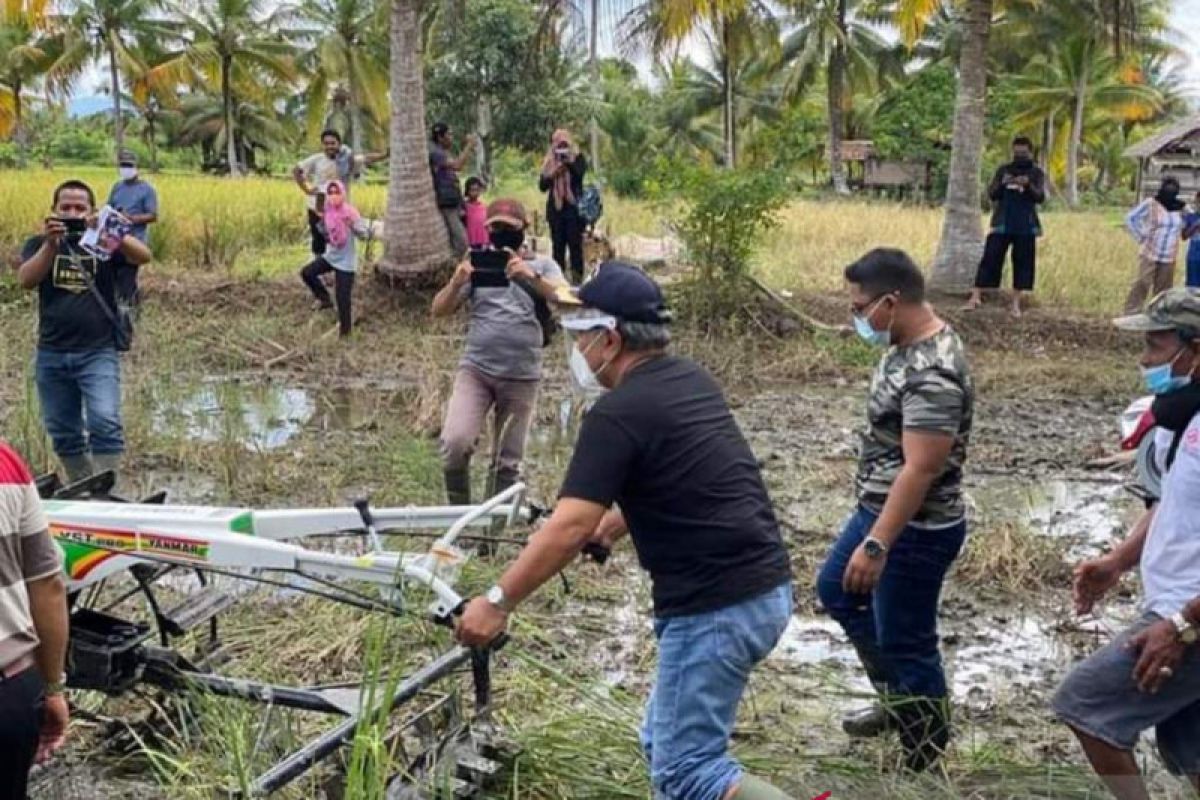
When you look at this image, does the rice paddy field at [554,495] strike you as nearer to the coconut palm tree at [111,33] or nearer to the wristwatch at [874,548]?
the wristwatch at [874,548]

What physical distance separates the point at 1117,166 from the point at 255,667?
55233 mm

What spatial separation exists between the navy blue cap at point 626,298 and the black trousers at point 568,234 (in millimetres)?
9686

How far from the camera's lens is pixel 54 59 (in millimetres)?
38375

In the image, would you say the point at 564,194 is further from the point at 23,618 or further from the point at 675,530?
the point at 23,618

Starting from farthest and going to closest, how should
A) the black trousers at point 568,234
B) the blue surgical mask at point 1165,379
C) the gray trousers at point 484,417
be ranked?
the black trousers at point 568,234
the gray trousers at point 484,417
the blue surgical mask at point 1165,379

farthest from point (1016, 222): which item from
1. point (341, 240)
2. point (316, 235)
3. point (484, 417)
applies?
point (484, 417)

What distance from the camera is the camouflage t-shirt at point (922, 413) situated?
11.8 ft

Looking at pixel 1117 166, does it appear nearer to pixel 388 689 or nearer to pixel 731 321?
pixel 731 321

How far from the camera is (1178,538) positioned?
2957 millimetres

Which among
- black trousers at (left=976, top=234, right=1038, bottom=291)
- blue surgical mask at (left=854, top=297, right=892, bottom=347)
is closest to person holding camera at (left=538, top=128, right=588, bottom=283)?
black trousers at (left=976, top=234, right=1038, bottom=291)

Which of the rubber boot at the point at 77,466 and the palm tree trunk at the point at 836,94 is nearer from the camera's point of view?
the rubber boot at the point at 77,466

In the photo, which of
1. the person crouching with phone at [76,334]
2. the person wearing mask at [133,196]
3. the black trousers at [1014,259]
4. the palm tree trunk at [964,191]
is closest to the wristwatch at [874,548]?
the person crouching with phone at [76,334]

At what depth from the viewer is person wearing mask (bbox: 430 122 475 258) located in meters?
12.5

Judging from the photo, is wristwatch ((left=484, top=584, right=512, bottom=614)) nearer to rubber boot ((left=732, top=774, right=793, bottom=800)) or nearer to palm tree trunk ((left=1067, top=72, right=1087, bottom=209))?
rubber boot ((left=732, top=774, right=793, bottom=800))
